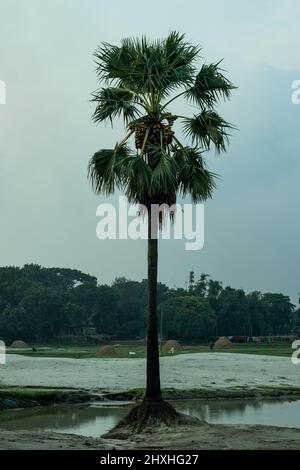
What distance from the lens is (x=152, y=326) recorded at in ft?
73.4

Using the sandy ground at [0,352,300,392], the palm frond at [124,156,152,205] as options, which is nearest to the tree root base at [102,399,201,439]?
the palm frond at [124,156,152,205]

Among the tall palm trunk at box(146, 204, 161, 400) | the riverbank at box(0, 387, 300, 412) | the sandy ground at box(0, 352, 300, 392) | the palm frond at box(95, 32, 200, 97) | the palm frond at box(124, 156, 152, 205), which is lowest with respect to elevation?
the riverbank at box(0, 387, 300, 412)

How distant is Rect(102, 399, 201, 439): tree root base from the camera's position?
20.7 m

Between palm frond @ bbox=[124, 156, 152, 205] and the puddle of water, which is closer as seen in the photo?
palm frond @ bbox=[124, 156, 152, 205]

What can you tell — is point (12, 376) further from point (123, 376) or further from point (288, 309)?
point (288, 309)

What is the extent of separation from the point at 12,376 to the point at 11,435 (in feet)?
77.9

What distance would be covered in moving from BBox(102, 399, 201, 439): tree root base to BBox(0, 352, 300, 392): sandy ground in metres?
15.9

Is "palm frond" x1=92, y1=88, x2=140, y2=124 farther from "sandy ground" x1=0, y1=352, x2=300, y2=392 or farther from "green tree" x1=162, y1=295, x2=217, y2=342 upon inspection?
"green tree" x1=162, y1=295, x2=217, y2=342

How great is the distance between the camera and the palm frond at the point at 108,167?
2253 cm

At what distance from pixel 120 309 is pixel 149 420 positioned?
127660 millimetres

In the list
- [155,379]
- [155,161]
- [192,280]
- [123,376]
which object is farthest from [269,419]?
[192,280]

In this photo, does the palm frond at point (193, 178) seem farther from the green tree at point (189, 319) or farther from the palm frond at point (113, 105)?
the green tree at point (189, 319)

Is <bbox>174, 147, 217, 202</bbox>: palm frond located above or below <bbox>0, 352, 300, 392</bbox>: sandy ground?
above

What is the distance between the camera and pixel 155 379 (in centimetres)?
2194
